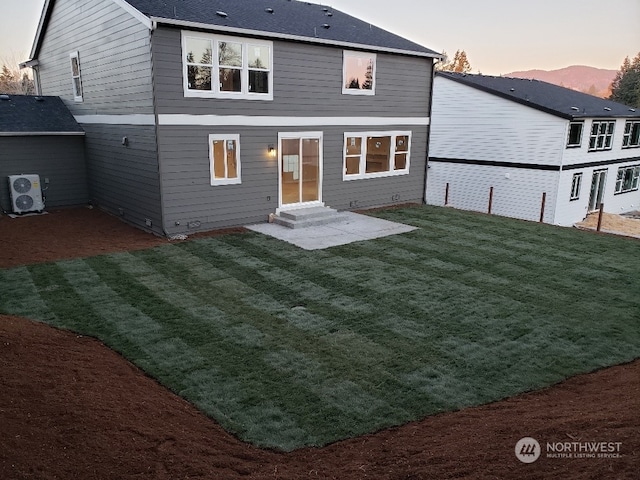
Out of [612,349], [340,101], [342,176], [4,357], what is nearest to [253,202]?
[342,176]

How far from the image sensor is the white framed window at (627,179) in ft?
88.1

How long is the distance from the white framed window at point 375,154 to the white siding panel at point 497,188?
7.87m

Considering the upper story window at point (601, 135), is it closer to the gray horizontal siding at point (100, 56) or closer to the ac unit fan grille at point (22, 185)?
the gray horizontal siding at point (100, 56)

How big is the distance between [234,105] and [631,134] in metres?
25.4

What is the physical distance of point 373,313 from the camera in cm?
804

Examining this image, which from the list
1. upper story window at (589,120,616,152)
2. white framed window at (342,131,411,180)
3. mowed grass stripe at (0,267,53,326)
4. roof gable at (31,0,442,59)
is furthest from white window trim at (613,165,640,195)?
mowed grass stripe at (0,267,53,326)

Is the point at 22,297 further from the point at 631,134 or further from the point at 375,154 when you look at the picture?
the point at 631,134

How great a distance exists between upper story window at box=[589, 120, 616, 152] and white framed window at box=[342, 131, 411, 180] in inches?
467

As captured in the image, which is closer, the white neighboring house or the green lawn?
the green lawn

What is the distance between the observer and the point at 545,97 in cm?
2402

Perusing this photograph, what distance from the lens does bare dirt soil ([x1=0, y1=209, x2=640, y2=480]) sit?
3.75 m

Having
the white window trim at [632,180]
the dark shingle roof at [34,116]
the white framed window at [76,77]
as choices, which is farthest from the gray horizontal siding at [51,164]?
the white window trim at [632,180]

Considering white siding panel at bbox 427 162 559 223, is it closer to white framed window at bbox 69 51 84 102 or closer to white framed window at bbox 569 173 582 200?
white framed window at bbox 569 173 582 200

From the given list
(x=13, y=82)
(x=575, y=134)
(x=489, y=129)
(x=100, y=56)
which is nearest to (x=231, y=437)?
(x=100, y=56)
